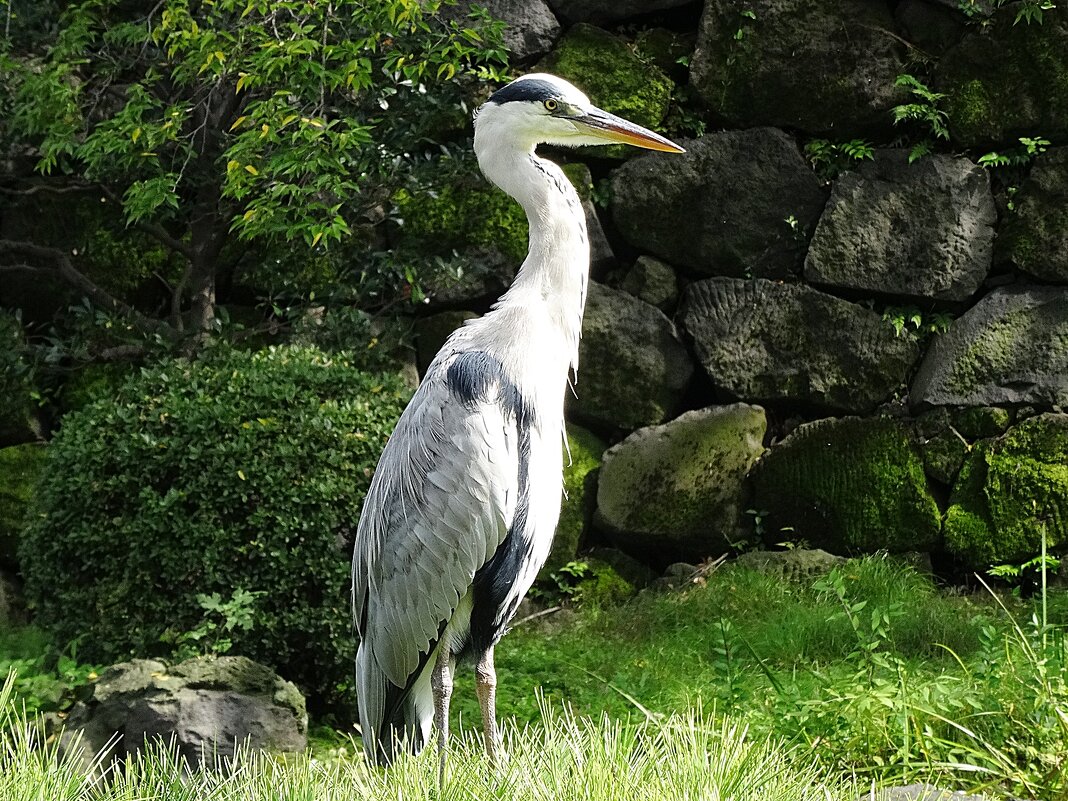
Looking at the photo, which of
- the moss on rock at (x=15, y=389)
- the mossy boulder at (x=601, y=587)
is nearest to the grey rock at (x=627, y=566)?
the mossy boulder at (x=601, y=587)

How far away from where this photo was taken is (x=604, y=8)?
249 inches

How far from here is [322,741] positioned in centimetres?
468

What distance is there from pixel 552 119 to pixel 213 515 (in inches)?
81.0

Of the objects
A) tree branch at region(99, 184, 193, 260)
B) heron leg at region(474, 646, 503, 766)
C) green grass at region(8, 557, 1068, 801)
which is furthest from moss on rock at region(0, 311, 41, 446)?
heron leg at region(474, 646, 503, 766)

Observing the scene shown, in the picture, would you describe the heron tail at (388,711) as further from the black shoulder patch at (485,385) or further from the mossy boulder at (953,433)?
the mossy boulder at (953,433)

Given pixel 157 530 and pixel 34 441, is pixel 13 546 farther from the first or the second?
pixel 157 530

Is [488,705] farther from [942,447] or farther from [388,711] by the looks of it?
[942,447]

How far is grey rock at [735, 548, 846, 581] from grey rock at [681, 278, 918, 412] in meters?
0.74

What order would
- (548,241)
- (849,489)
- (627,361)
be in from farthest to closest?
(627,361)
(849,489)
(548,241)

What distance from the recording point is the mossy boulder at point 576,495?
19.6 feet

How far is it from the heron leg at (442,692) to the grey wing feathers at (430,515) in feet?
0.21

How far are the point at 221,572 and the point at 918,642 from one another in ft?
9.10

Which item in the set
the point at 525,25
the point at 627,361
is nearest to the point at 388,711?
the point at 627,361

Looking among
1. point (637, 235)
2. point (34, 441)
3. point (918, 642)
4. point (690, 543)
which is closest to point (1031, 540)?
point (918, 642)
